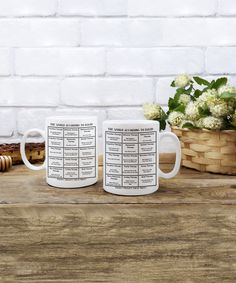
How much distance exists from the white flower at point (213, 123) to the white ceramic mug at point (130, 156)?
19cm

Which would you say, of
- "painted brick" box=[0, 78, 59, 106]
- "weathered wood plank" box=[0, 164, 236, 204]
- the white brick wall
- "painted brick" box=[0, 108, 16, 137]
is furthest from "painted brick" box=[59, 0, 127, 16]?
"weathered wood plank" box=[0, 164, 236, 204]

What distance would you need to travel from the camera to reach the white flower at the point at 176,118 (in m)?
1.21

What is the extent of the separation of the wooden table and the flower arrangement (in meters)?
0.28

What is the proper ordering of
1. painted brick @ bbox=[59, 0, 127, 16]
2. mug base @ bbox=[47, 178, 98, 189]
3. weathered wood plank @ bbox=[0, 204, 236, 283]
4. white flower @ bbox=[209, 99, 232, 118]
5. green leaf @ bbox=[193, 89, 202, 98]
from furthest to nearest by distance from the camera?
painted brick @ bbox=[59, 0, 127, 16]
green leaf @ bbox=[193, 89, 202, 98]
white flower @ bbox=[209, 99, 232, 118]
mug base @ bbox=[47, 178, 98, 189]
weathered wood plank @ bbox=[0, 204, 236, 283]

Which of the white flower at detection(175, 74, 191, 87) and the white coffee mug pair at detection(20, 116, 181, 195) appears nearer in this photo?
the white coffee mug pair at detection(20, 116, 181, 195)

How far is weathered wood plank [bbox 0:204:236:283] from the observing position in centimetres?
91

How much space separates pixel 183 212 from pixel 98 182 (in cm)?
23

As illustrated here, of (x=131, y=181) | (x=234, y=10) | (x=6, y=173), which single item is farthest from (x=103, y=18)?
(x=131, y=181)

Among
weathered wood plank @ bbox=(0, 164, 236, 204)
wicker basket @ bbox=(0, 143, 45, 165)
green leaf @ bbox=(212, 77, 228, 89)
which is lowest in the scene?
weathered wood plank @ bbox=(0, 164, 236, 204)

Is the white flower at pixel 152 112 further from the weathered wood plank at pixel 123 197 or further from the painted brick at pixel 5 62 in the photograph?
the painted brick at pixel 5 62

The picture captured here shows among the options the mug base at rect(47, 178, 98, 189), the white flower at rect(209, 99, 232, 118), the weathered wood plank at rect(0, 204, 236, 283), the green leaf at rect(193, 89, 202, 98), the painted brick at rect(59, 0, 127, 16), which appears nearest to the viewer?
the weathered wood plank at rect(0, 204, 236, 283)

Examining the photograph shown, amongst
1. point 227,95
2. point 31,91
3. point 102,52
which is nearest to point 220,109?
point 227,95

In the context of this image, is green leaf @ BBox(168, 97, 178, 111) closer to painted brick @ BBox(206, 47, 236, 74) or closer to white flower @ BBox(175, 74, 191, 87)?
white flower @ BBox(175, 74, 191, 87)

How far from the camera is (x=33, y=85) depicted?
5.00 feet
